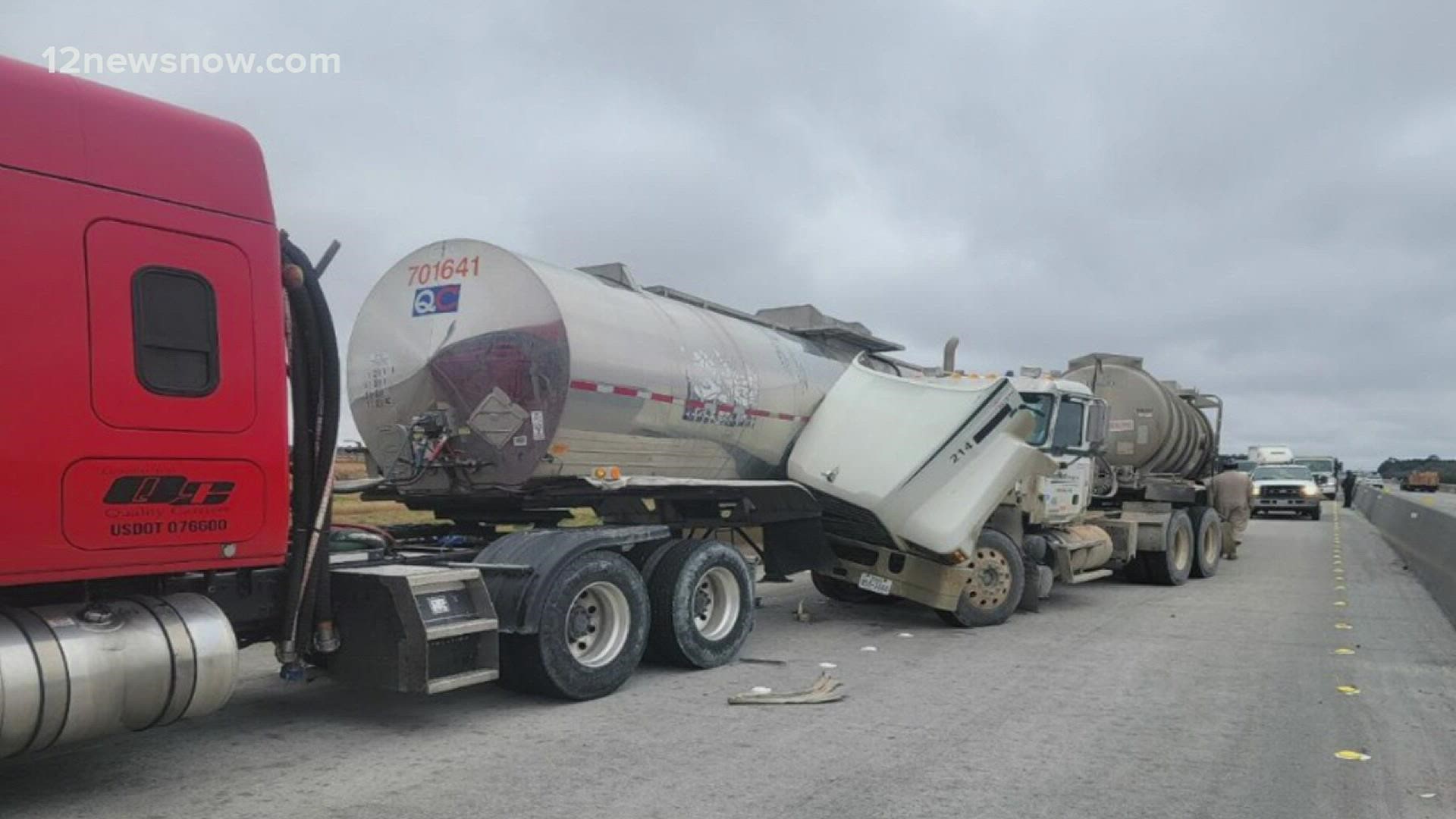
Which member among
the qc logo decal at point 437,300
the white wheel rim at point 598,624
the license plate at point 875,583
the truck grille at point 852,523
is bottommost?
the license plate at point 875,583

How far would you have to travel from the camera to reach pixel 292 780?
480cm

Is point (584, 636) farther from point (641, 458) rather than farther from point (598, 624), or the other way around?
point (641, 458)

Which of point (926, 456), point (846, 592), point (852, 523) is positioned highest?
point (926, 456)

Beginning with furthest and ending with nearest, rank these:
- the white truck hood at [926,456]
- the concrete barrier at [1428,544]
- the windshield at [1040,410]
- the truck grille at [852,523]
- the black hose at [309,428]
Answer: the concrete barrier at [1428,544]
the windshield at [1040,410]
the truck grille at [852,523]
the white truck hood at [926,456]
the black hose at [309,428]

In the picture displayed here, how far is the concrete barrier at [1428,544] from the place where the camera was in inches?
458

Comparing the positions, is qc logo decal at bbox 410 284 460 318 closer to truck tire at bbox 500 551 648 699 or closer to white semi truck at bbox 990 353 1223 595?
truck tire at bbox 500 551 648 699

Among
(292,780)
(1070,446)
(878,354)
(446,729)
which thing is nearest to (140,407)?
(292,780)

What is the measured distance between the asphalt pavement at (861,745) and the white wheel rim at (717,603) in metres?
0.34

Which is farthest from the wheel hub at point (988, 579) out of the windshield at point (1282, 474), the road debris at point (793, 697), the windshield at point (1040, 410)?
the windshield at point (1282, 474)

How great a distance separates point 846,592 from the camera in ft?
37.0

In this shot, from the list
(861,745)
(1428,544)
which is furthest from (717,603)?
(1428,544)

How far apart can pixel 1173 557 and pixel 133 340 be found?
1307 cm

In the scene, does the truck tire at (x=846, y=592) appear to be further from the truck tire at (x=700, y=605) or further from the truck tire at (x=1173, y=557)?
the truck tire at (x=1173, y=557)

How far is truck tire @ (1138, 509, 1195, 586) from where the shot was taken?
1356cm
